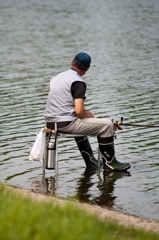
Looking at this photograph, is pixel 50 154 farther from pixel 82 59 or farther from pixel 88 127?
pixel 82 59

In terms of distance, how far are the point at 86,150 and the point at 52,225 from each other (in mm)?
3264

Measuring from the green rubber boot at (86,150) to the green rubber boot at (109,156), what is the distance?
1.01ft

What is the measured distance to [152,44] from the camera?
24.8 m

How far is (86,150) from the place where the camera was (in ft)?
23.4

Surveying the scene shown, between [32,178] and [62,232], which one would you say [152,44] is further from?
[62,232]

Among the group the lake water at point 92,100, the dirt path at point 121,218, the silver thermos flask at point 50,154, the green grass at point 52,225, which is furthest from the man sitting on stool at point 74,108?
the green grass at point 52,225

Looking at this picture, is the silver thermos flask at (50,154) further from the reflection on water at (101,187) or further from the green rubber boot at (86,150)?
the green rubber boot at (86,150)

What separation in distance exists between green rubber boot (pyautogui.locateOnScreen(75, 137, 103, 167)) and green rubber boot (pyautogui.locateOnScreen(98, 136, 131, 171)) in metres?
0.31

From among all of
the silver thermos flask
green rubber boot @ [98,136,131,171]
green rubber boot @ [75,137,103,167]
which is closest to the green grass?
the silver thermos flask

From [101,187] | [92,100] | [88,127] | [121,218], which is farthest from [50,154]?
[92,100]

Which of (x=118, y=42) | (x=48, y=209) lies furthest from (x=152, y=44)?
(x=48, y=209)

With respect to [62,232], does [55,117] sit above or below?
above

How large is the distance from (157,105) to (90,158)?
5.08 metres

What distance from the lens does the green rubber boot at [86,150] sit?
23.4 feet
